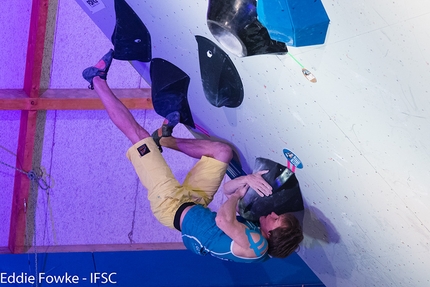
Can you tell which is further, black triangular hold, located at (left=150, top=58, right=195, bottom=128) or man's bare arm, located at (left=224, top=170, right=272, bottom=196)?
black triangular hold, located at (left=150, top=58, right=195, bottom=128)

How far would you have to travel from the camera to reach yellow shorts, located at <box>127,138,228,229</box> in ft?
8.35

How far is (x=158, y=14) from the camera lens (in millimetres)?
2166

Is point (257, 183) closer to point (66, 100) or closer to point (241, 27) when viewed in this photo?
point (241, 27)

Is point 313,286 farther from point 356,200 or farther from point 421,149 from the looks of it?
point 421,149

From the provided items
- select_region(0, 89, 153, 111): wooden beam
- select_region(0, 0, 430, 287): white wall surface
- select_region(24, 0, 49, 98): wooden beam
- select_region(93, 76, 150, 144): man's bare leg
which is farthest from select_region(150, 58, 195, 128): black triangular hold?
select_region(24, 0, 49, 98): wooden beam

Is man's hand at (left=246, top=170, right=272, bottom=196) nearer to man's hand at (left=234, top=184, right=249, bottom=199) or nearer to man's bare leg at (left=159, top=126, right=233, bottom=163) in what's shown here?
man's hand at (left=234, top=184, right=249, bottom=199)

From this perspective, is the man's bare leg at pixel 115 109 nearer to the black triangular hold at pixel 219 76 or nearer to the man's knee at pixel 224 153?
the man's knee at pixel 224 153

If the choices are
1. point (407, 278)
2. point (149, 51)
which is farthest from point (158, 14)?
point (407, 278)

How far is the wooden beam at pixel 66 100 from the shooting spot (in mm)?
3477

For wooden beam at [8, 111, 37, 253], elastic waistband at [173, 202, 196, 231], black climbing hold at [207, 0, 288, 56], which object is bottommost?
wooden beam at [8, 111, 37, 253]

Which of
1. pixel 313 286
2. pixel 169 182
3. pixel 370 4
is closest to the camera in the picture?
pixel 370 4

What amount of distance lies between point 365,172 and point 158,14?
1029 millimetres

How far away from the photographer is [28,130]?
358cm

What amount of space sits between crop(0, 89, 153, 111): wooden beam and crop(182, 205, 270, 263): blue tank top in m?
1.32
